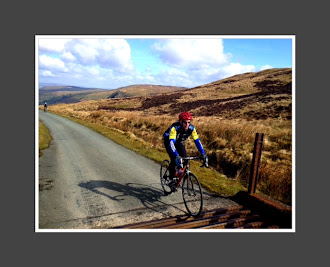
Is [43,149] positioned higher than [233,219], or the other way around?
[43,149]

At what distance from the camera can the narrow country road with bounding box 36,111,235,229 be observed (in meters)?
5.46

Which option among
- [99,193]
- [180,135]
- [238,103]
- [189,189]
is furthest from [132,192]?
[238,103]

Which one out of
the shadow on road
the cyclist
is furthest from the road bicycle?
the shadow on road

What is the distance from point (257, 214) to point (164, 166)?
325 centimetres

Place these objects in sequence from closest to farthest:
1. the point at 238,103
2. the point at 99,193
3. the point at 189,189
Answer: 1. the point at 189,189
2. the point at 99,193
3. the point at 238,103

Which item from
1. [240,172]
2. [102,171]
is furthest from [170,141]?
[240,172]

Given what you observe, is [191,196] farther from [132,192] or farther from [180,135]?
[132,192]

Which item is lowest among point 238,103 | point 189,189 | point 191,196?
point 191,196

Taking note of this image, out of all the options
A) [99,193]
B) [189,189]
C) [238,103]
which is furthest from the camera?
[238,103]

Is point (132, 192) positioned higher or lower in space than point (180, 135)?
lower

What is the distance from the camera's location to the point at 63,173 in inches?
344

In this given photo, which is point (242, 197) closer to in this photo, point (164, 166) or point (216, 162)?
point (164, 166)

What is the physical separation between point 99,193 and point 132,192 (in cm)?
98

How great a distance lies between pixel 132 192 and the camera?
6996 millimetres
